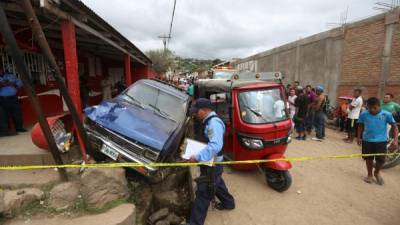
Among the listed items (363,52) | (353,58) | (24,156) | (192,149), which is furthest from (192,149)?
(353,58)

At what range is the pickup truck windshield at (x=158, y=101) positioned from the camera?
5.14 meters

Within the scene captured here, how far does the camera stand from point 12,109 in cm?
555

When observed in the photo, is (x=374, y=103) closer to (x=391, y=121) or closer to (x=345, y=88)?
(x=391, y=121)

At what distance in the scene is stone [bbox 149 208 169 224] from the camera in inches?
151

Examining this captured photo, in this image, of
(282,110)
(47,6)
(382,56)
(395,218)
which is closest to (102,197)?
(47,6)

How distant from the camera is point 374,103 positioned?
5.26 m

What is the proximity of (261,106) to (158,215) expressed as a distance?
10.3ft

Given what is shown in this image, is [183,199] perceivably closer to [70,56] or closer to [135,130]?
[135,130]

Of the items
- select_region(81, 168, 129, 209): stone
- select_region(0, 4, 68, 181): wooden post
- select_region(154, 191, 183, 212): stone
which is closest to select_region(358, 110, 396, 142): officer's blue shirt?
select_region(154, 191, 183, 212): stone

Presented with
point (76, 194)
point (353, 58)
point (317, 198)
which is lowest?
point (317, 198)

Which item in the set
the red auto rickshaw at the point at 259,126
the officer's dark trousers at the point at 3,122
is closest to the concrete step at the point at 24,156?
the officer's dark trousers at the point at 3,122

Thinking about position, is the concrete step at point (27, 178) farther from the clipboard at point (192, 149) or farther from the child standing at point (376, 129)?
the child standing at point (376, 129)

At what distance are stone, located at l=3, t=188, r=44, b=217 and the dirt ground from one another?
2506 millimetres

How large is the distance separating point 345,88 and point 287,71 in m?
5.93
